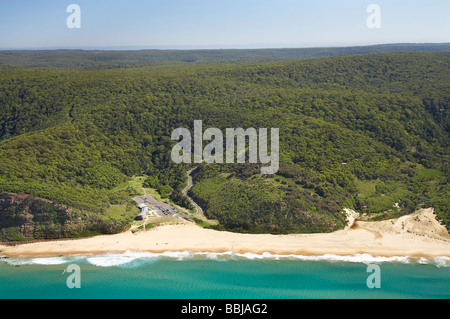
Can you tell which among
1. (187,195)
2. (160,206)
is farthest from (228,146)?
(160,206)

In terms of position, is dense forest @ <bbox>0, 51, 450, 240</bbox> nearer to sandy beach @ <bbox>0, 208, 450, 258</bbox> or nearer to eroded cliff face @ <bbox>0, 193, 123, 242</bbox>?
eroded cliff face @ <bbox>0, 193, 123, 242</bbox>

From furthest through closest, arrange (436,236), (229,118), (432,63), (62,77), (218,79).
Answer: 1. (432,63)
2. (218,79)
3. (62,77)
4. (229,118)
5. (436,236)

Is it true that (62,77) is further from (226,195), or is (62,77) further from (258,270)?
(258,270)

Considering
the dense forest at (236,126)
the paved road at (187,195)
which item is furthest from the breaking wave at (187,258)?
the paved road at (187,195)

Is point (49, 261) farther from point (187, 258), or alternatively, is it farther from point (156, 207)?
point (156, 207)

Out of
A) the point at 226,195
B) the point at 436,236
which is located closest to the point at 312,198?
the point at 226,195
